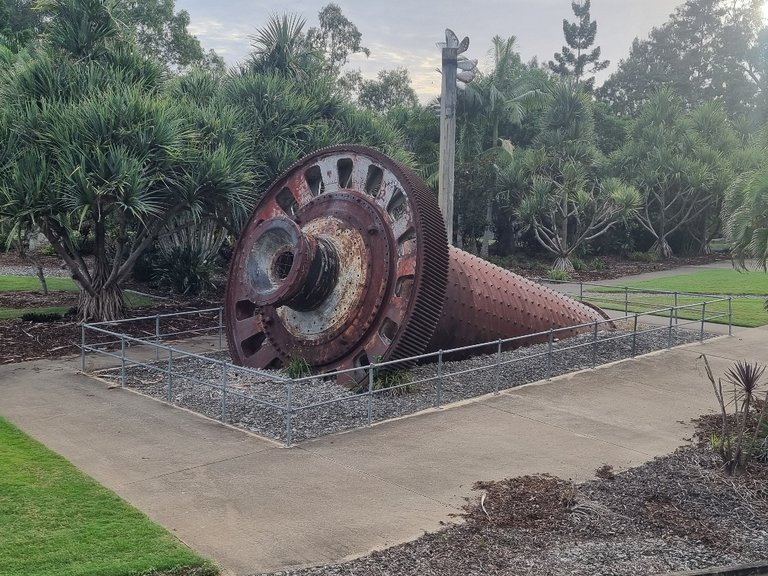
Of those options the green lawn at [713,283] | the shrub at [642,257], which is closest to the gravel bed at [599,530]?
the green lawn at [713,283]

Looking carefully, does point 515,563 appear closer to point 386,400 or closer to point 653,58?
point 386,400

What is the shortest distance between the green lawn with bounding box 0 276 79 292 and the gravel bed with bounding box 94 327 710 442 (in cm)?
1099

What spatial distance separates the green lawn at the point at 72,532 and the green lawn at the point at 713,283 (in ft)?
62.3

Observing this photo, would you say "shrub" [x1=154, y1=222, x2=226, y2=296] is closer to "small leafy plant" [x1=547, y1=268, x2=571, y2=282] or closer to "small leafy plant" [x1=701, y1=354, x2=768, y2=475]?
"small leafy plant" [x1=547, y1=268, x2=571, y2=282]

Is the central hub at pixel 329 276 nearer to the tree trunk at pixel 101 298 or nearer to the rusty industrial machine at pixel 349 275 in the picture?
the rusty industrial machine at pixel 349 275

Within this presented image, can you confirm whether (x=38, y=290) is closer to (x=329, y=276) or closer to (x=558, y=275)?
(x=329, y=276)

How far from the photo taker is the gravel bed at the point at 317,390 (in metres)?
9.73

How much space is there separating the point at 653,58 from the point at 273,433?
72.7 m

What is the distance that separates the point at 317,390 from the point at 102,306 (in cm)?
847

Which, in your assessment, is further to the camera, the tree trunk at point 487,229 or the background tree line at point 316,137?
the tree trunk at point 487,229

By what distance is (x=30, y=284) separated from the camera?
24203 millimetres

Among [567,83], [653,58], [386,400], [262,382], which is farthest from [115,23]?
[653,58]

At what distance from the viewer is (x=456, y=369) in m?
12.8

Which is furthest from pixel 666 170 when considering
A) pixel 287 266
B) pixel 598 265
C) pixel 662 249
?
pixel 287 266
